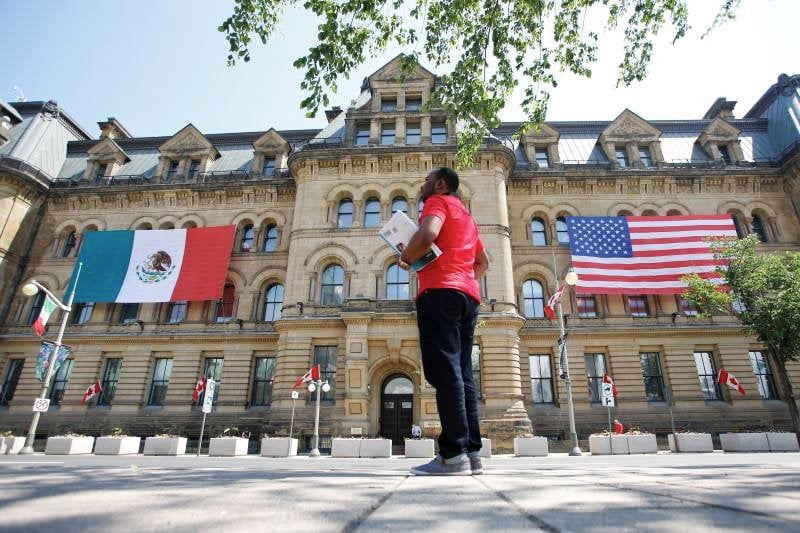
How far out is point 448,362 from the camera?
10.8 feet

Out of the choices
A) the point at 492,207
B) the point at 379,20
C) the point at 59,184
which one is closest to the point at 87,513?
the point at 379,20

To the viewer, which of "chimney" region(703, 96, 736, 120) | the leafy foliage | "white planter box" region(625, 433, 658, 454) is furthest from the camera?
"chimney" region(703, 96, 736, 120)

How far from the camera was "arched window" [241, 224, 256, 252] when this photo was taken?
84.2 ft

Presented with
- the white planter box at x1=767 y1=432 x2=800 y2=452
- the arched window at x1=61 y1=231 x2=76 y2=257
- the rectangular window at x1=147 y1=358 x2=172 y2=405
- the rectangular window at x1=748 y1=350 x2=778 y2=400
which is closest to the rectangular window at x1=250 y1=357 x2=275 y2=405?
the rectangular window at x1=147 y1=358 x2=172 y2=405

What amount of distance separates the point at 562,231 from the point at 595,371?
8297 millimetres

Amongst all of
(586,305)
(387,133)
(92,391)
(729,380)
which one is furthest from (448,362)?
(92,391)

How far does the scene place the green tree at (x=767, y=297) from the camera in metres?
16.5

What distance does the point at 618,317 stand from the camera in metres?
22.4

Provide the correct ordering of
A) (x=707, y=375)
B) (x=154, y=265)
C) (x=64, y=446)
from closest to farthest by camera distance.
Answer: (x=64, y=446) < (x=707, y=375) < (x=154, y=265)

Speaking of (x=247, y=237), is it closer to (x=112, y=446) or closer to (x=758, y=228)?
(x=112, y=446)

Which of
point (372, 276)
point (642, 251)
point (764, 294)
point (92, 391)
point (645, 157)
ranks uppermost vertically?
point (645, 157)

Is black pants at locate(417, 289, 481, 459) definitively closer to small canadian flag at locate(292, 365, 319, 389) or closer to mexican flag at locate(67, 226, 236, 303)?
small canadian flag at locate(292, 365, 319, 389)

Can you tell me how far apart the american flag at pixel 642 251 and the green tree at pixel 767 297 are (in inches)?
114

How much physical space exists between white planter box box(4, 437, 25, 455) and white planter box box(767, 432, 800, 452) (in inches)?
1098
